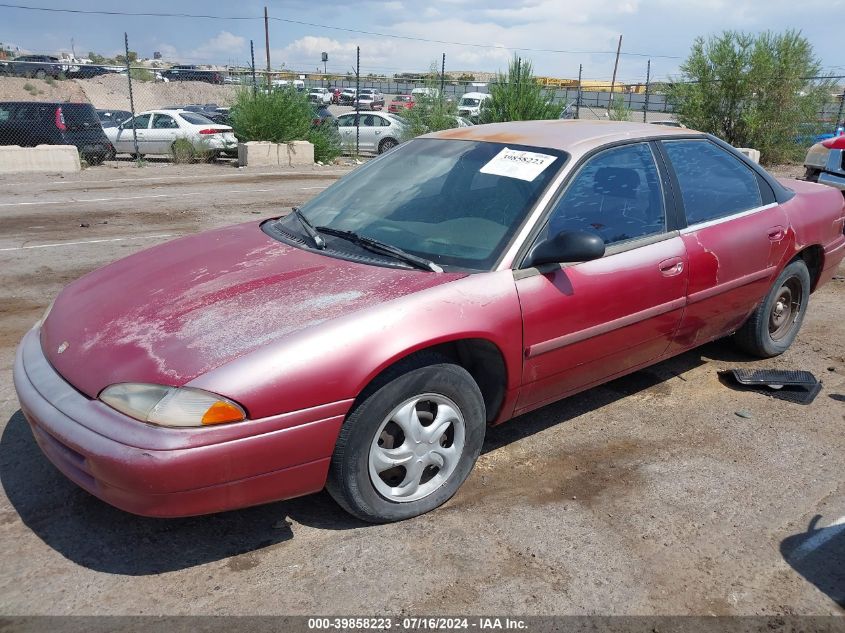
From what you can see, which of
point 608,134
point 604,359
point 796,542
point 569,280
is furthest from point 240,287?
point 796,542

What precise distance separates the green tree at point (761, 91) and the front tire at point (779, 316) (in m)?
14.4

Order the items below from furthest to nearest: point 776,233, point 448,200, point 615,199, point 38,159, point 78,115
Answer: point 78,115
point 38,159
point 776,233
point 615,199
point 448,200

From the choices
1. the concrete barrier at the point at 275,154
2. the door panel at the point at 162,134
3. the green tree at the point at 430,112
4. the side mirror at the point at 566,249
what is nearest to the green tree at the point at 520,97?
the green tree at the point at 430,112

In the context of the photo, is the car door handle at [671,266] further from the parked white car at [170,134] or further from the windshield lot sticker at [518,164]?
the parked white car at [170,134]

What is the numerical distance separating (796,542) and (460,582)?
1.44 metres

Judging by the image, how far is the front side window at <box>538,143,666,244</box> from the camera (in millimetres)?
3574

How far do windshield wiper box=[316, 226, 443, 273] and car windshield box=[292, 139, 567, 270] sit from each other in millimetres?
50

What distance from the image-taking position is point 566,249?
10.7ft

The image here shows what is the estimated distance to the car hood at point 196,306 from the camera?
2.69 metres

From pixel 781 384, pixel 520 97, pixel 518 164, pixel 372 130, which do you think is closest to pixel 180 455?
pixel 518 164

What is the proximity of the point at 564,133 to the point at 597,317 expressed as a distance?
1.08m

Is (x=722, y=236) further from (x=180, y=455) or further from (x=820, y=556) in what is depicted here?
(x=180, y=455)

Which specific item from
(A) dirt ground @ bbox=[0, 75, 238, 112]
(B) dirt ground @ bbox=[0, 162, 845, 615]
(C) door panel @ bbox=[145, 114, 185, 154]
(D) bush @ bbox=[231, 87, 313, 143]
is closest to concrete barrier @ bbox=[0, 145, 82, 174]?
(C) door panel @ bbox=[145, 114, 185, 154]

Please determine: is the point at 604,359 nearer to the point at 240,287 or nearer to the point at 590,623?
the point at 590,623
